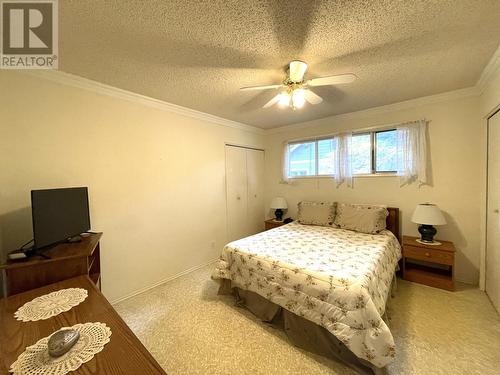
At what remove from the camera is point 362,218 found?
2.88 m

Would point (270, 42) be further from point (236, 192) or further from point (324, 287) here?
point (236, 192)

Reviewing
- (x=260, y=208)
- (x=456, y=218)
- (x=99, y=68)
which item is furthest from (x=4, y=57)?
(x=456, y=218)

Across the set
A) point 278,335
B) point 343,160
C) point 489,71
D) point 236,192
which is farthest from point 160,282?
point 489,71

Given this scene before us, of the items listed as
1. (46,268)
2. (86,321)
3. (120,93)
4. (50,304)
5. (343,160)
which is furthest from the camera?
(343,160)

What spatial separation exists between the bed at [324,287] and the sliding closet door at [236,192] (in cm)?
131

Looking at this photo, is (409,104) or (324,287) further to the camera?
(409,104)

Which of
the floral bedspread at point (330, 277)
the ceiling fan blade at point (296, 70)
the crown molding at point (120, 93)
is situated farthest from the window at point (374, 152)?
the crown molding at point (120, 93)

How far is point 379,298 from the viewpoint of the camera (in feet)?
5.25

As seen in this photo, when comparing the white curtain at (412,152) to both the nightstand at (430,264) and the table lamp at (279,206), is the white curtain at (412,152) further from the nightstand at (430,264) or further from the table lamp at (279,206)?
the table lamp at (279,206)

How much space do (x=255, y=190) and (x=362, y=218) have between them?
2073 mm

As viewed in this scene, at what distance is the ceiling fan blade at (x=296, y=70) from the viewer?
1.78 meters

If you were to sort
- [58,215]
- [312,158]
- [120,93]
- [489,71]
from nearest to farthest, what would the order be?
1. [58,215]
2. [489,71]
3. [120,93]
4. [312,158]

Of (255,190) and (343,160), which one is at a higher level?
(343,160)

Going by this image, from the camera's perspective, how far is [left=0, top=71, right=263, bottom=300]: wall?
1775mm
